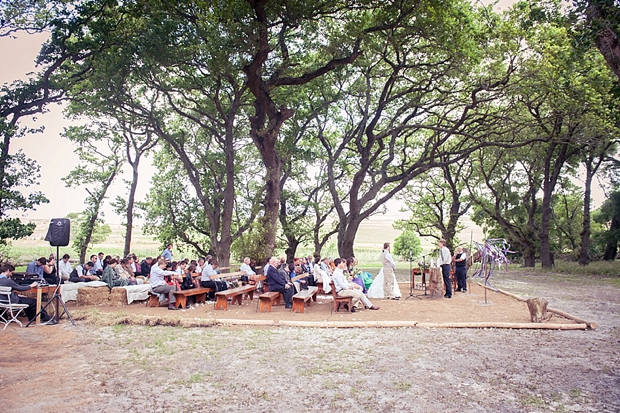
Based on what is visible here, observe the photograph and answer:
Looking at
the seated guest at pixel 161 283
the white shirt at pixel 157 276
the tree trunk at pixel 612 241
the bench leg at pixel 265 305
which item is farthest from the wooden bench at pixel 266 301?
the tree trunk at pixel 612 241

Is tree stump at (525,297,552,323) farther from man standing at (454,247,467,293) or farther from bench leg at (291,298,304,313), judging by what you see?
man standing at (454,247,467,293)

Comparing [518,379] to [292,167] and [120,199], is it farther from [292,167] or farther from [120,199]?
[120,199]

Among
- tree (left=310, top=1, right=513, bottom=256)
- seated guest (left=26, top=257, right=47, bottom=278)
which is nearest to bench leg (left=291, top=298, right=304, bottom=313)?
seated guest (left=26, top=257, right=47, bottom=278)

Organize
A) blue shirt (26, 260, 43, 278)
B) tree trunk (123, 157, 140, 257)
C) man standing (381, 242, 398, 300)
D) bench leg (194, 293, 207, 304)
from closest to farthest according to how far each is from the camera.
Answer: blue shirt (26, 260, 43, 278)
bench leg (194, 293, 207, 304)
man standing (381, 242, 398, 300)
tree trunk (123, 157, 140, 257)

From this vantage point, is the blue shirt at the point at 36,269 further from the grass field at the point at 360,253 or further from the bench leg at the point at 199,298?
the bench leg at the point at 199,298

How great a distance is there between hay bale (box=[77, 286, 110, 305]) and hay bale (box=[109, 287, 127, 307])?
0.49 ft

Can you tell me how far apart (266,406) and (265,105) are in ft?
42.5

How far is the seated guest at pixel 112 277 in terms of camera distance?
40.3ft

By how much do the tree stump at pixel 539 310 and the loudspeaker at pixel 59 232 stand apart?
933 cm

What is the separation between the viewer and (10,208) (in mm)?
19125

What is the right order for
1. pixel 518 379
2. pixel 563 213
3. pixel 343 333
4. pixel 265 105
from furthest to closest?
1. pixel 563 213
2. pixel 265 105
3. pixel 343 333
4. pixel 518 379

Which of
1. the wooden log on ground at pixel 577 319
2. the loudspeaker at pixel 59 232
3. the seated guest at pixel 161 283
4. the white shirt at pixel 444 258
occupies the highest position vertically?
the loudspeaker at pixel 59 232

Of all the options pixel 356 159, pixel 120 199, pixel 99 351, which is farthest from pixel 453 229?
pixel 99 351

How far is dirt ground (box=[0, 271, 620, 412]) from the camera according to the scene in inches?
191
